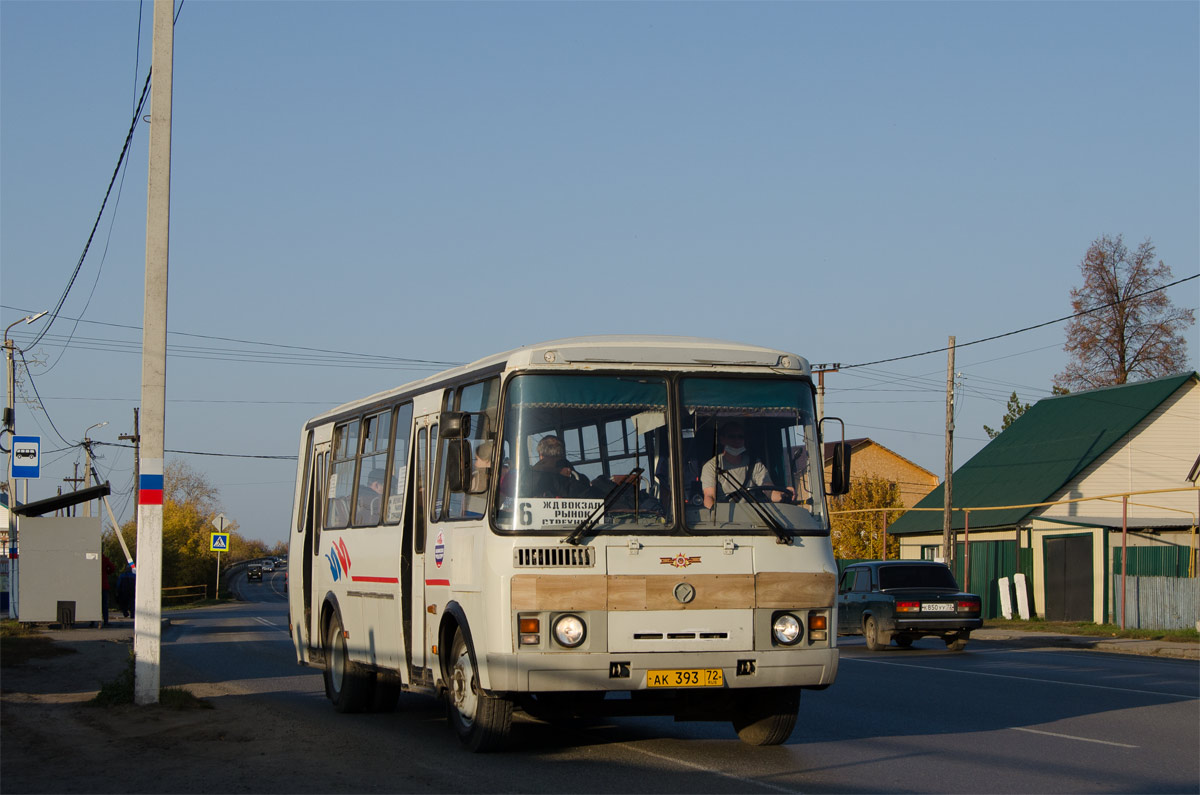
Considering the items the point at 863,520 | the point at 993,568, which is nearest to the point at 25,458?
the point at 993,568

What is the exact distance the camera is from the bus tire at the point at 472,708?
32.9 feet

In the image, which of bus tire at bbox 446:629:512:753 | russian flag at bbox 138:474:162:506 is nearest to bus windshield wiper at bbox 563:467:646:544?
bus tire at bbox 446:629:512:753

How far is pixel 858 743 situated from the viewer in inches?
439

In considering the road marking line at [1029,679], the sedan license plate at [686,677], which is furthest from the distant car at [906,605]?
the sedan license plate at [686,677]

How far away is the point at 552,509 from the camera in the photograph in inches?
381

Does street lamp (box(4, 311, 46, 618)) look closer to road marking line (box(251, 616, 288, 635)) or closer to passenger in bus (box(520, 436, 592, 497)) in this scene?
road marking line (box(251, 616, 288, 635))

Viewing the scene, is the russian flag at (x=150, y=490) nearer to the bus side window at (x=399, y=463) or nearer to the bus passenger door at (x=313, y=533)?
the bus passenger door at (x=313, y=533)

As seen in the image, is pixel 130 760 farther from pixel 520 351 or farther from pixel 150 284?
pixel 150 284

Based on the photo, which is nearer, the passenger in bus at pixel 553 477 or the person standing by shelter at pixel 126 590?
the passenger in bus at pixel 553 477

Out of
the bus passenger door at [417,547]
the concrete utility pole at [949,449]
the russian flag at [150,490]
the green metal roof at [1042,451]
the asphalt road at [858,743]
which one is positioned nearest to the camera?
the asphalt road at [858,743]

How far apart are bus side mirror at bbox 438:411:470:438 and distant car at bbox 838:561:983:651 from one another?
15170mm

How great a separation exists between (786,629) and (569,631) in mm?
1601

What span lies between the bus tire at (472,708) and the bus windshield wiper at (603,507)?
1.32m

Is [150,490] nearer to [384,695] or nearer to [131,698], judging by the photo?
[131,698]
